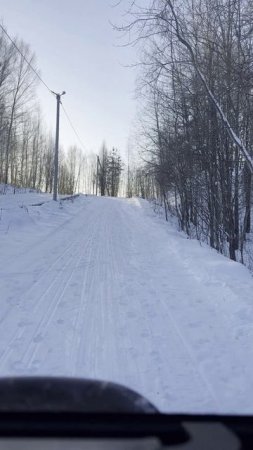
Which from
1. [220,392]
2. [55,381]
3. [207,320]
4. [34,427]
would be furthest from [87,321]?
[34,427]

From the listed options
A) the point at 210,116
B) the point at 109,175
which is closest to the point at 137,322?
the point at 210,116

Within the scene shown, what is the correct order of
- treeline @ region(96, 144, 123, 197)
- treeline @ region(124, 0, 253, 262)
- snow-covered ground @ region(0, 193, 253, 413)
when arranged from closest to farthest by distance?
snow-covered ground @ region(0, 193, 253, 413) → treeline @ region(124, 0, 253, 262) → treeline @ region(96, 144, 123, 197)

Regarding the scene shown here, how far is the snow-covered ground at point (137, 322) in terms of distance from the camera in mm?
4105

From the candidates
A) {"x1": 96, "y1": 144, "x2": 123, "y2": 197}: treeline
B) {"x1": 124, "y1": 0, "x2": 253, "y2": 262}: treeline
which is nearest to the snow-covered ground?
{"x1": 124, "y1": 0, "x2": 253, "y2": 262}: treeline

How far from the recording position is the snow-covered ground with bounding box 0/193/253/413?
411 centimetres

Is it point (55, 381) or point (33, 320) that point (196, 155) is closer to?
point (33, 320)

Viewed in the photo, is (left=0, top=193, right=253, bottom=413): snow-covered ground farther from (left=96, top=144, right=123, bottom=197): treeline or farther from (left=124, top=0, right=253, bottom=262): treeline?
(left=96, top=144, right=123, bottom=197): treeline

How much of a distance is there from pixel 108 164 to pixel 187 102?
65.5 metres

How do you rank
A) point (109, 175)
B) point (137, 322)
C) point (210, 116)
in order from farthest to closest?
point (109, 175)
point (210, 116)
point (137, 322)

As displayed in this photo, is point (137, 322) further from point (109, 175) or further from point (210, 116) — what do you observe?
point (109, 175)

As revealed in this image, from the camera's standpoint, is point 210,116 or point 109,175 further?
point 109,175

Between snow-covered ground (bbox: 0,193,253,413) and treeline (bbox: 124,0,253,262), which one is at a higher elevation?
treeline (bbox: 124,0,253,262)

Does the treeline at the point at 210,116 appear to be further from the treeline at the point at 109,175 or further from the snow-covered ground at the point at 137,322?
the treeline at the point at 109,175

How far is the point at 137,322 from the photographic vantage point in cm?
582
